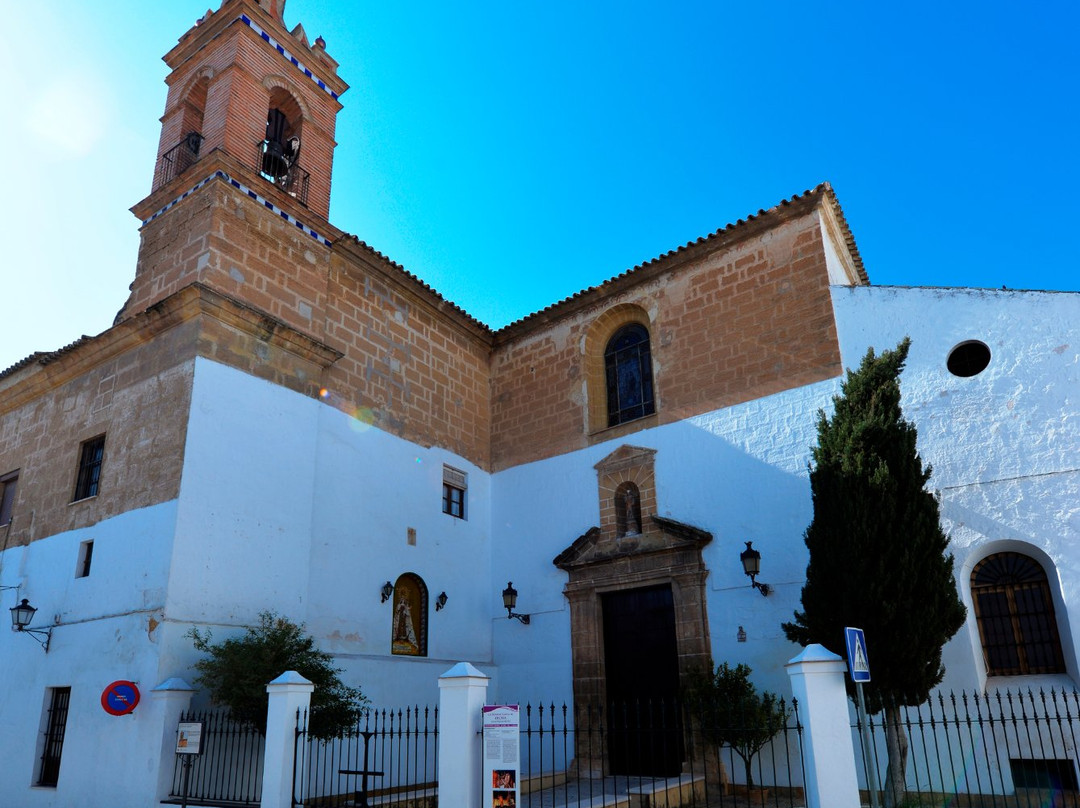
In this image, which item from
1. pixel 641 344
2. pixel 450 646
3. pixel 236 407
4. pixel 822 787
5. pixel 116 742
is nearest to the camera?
pixel 822 787

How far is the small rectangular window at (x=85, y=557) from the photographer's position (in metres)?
10.3

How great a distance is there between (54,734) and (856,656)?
9.12m

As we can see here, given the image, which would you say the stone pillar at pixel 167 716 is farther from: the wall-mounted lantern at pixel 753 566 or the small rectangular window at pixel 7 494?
the wall-mounted lantern at pixel 753 566

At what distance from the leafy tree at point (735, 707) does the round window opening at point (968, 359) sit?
430 cm

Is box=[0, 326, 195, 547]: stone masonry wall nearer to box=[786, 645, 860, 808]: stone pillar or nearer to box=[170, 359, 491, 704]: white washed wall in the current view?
box=[170, 359, 491, 704]: white washed wall

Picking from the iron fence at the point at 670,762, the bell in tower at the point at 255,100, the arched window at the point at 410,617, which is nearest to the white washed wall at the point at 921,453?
the iron fence at the point at 670,762

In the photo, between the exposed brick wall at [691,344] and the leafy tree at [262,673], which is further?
the exposed brick wall at [691,344]

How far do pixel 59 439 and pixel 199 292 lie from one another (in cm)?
361

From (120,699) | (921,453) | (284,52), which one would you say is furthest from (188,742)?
(284,52)

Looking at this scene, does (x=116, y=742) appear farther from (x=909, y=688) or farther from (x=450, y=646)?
(x=909, y=688)

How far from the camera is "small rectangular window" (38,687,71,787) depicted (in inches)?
386

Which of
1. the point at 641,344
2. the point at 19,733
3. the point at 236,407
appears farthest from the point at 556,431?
the point at 19,733

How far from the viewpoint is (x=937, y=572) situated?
26.9 ft

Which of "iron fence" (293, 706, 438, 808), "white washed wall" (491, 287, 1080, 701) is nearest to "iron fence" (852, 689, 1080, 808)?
"white washed wall" (491, 287, 1080, 701)
